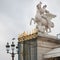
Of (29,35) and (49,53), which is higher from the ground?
(29,35)

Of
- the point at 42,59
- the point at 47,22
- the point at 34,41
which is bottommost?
the point at 42,59

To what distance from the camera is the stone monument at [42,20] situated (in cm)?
2438

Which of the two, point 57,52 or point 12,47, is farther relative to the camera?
point 57,52

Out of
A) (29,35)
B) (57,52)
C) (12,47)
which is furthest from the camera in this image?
(29,35)

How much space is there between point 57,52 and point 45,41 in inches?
63.3

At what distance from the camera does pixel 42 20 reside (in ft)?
81.0

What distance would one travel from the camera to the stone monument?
2438 cm

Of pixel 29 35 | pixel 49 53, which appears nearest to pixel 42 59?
pixel 49 53

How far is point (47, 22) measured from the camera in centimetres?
2502

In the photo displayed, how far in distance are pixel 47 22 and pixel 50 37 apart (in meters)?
1.35

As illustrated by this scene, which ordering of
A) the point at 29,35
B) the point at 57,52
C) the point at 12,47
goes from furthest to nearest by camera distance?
the point at 29,35, the point at 57,52, the point at 12,47

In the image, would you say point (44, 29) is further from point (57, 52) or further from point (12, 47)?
point (12, 47)

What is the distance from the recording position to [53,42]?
25.0 meters

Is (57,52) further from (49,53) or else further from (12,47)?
(12,47)
